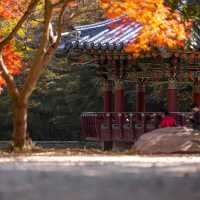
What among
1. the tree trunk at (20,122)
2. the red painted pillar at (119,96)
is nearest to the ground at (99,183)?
the tree trunk at (20,122)

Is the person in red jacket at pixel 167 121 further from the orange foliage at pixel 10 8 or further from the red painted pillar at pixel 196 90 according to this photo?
the orange foliage at pixel 10 8

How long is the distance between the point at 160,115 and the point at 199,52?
133 inches

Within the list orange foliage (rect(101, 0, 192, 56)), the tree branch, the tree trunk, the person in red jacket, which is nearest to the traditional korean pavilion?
the person in red jacket

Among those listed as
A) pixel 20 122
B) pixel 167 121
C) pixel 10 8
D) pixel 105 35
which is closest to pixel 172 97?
pixel 167 121

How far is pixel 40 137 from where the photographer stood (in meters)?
56.0

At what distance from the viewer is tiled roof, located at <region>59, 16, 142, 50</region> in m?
28.3

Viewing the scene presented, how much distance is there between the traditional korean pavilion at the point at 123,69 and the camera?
2869 cm

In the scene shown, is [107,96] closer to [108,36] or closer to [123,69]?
[123,69]

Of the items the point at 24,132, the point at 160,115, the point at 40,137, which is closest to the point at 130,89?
the point at 40,137

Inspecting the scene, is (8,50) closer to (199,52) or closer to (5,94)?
(199,52)

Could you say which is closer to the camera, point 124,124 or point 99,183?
point 99,183

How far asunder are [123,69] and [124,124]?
9.08 ft

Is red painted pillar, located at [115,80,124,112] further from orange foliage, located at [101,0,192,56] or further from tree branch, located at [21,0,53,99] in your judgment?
tree branch, located at [21,0,53,99]

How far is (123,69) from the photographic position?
31672mm
